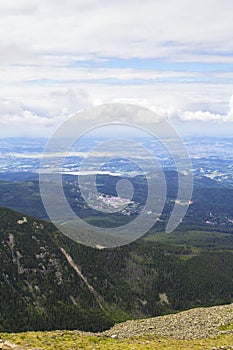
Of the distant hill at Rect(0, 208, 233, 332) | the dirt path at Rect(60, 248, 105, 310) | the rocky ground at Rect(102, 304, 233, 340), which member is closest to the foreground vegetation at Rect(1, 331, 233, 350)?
the rocky ground at Rect(102, 304, 233, 340)

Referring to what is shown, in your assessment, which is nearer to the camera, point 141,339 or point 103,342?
point 103,342

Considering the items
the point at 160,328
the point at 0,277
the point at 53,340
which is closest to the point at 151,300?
the point at 0,277

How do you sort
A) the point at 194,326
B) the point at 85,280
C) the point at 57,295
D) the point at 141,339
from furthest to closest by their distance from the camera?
the point at 85,280 → the point at 57,295 → the point at 194,326 → the point at 141,339

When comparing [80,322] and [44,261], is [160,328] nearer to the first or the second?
[80,322]

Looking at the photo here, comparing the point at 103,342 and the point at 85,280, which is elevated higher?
the point at 103,342

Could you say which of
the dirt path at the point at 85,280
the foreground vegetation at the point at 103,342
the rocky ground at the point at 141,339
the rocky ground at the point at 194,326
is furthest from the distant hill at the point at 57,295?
the foreground vegetation at the point at 103,342

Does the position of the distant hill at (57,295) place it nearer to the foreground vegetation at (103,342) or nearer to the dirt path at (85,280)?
the dirt path at (85,280)

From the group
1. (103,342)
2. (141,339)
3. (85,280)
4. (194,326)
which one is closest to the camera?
(103,342)

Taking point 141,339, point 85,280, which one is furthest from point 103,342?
point 85,280

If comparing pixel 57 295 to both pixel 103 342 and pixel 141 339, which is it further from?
pixel 103 342
